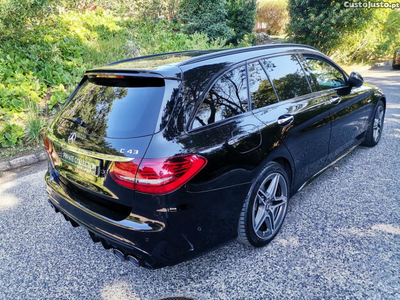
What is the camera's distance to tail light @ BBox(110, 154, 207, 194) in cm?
183

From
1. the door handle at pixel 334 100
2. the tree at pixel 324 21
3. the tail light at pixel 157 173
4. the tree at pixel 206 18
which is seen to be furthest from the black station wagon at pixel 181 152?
the tree at pixel 324 21

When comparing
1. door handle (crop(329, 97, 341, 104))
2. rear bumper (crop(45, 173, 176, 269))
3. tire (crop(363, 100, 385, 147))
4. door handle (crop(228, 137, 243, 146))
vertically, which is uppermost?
door handle (crop(228, 137, 243, 146))

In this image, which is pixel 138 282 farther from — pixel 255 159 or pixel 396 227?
pixel 396 227

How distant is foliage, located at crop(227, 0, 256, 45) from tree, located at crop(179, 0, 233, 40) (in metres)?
1.53

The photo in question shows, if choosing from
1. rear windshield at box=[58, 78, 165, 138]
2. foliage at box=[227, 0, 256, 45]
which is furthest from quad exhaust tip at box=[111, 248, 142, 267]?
foliage at box=[227, 0, 256, 45]

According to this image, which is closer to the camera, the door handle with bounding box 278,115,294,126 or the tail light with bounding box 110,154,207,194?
the tail light with bounding box 110,154,207,194

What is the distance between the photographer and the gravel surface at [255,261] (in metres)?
2.21

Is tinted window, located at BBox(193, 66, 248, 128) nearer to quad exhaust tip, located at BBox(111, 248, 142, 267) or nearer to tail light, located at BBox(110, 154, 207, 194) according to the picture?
tail light, located at BBox(110, 154, 207, 194)

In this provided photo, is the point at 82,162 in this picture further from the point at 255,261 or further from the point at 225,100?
the point at 255,261

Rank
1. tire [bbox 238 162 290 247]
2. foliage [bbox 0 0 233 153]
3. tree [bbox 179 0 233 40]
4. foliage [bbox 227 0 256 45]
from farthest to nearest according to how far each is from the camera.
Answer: foliage [bbox 227 0 256 45]
tree [bbox 179 0 233 40]
foliage [bbox 0 0 233 153]
tire [bbox 238 162 290 247]

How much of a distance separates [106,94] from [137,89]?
1.07 feet

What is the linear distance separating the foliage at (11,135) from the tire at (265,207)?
461cm

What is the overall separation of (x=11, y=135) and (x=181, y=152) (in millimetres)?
4621

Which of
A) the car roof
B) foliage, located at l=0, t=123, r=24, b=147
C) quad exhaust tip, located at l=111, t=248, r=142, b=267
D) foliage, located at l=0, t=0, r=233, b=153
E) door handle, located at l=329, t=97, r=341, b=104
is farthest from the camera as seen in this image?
foliage, located at l=0, t=0, r=233, b=153
